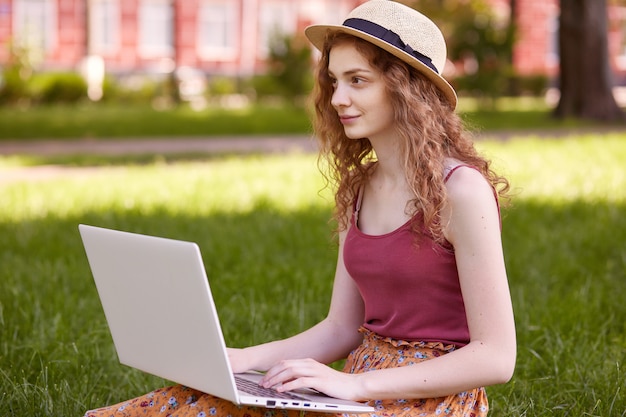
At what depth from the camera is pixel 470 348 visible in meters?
2.23

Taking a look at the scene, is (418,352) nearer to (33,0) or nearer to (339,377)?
(339,377)

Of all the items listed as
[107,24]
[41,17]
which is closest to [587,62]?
[107,24]

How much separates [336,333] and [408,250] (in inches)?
16.8

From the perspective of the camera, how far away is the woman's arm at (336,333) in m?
2.60

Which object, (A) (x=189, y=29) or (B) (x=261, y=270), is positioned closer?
(B) (x=261, y=270)

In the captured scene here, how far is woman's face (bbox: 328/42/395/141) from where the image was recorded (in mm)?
2361

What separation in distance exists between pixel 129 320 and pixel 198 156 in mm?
9025

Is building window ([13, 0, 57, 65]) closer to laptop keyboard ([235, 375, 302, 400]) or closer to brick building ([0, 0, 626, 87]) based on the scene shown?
A: brick building ([0, 0, 626, 87])

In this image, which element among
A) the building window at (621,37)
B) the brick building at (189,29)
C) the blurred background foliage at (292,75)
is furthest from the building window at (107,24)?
the building window at (621,37)

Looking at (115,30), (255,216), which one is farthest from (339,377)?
(115,30)

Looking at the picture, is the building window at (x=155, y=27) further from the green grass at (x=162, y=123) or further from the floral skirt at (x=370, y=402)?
the floral skirt at (x=370, y=402)

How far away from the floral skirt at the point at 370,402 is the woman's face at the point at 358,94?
1.70 feet

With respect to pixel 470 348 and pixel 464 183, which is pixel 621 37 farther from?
pixel 470 348

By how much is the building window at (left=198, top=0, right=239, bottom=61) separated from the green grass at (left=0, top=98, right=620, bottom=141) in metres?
15.2
